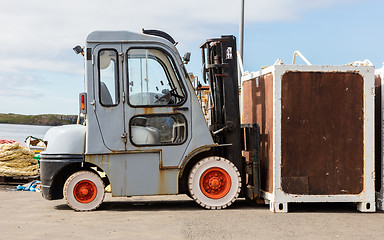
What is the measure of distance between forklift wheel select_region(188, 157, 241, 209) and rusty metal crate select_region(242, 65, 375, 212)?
0.54 m

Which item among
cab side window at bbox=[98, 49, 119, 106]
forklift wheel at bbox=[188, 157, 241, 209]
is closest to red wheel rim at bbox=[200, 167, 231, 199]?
forklift wheel at bbox=[188, 157, 241, 209]

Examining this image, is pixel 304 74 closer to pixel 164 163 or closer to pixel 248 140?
pixel 248 140

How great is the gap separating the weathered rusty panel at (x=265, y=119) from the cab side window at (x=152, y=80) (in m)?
1.29

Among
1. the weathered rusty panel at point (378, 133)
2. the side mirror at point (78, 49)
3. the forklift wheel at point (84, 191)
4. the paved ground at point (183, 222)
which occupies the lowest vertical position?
the paved ground at point (183, 222)

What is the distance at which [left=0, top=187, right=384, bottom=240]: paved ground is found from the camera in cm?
651

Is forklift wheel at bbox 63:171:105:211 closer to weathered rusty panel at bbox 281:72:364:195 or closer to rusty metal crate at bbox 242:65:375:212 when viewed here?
rusty metal crate at bbox 242:65:375:212

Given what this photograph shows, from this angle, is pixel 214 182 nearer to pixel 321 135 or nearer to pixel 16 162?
pixel 321 135

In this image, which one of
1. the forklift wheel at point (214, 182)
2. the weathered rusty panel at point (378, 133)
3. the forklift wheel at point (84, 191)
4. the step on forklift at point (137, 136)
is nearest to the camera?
the step on forklift at point (137, 136)

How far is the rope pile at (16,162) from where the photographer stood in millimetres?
12656

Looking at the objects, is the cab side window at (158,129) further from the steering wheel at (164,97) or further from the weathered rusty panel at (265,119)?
the weathered rusty panel at (265,119)

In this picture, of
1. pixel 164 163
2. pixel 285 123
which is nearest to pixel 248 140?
pixel 285 123

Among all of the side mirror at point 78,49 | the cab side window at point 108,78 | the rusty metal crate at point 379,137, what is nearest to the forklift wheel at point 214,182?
the cab side window at point 108,78

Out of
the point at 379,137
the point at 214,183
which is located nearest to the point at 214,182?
the point at 214,183

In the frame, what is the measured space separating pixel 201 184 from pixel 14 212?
109 inches
